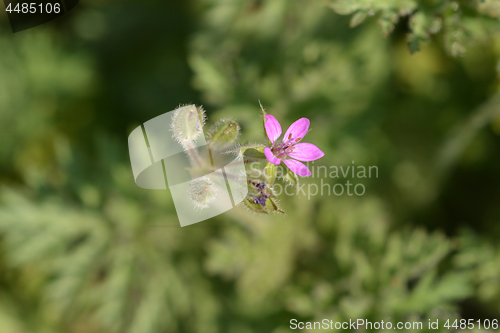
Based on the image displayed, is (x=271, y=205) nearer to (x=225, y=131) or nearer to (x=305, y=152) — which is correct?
(x=305, y=152)

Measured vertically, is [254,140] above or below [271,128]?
above

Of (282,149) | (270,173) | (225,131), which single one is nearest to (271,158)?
(270,173)

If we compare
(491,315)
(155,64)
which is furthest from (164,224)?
(491,315)

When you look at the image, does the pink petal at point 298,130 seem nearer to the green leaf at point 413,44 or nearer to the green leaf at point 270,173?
the green leaf at point 270,173

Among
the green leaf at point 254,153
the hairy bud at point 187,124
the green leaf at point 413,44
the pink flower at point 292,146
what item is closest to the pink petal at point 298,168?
the pink flower at point 292,146

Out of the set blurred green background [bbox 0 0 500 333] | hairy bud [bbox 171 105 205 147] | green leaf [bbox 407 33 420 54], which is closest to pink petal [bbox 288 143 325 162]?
hairy bud [bbox 171 105 205 147]

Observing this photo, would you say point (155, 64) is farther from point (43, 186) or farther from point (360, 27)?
point (360, 27)
